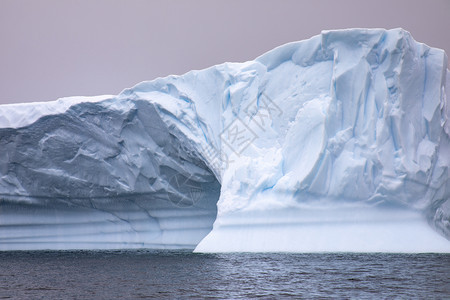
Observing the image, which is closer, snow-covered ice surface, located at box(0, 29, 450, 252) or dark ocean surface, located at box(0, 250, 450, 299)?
dark ocean surface, located at box(0, 250, 450, 299)

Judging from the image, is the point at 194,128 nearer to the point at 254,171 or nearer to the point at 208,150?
the point at 208,150

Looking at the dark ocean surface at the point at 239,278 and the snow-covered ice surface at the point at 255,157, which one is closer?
the dark ocean surface at the point at 239,278

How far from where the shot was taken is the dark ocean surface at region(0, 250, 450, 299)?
7.06 m

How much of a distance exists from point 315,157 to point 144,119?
4792mm

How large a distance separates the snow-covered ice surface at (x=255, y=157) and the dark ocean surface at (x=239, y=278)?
3.39ft

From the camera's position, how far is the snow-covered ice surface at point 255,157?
11906 mm

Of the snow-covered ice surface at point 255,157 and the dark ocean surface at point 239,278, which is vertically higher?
the snow-covered ice surface at point 255,157

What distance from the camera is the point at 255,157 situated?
1316 cm

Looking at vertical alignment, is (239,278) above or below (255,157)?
below

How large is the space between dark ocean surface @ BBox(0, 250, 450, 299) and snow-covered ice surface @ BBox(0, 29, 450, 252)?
3.39 feet

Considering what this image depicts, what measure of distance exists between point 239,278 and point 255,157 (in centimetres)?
513

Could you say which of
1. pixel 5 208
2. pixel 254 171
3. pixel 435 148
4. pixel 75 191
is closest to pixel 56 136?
pixel 75 191

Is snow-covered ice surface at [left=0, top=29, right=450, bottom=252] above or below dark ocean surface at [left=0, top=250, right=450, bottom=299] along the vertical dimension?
above

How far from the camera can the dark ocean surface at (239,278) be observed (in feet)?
23.2
